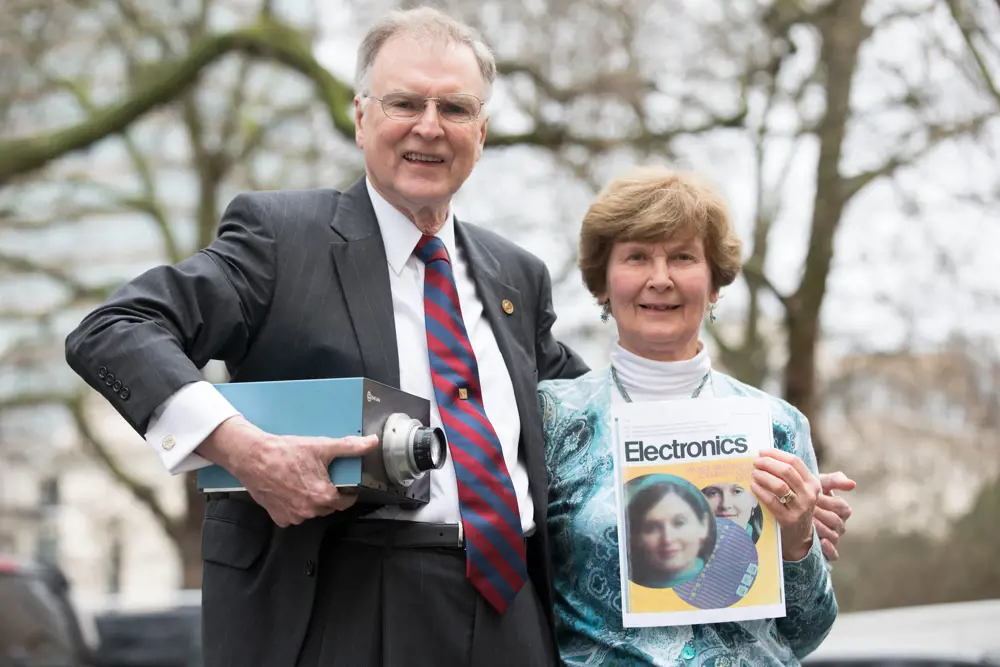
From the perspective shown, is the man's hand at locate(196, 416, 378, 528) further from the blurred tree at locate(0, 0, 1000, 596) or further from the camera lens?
the blurred tree at locate(0, 0, 1000, 596)

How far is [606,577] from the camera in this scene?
3.21 m

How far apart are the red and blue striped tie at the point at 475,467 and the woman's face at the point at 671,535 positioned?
12.3 inches

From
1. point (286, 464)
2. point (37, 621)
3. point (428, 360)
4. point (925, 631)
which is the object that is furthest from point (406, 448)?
Result: point (37, 621)

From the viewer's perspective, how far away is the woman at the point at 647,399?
315 cm

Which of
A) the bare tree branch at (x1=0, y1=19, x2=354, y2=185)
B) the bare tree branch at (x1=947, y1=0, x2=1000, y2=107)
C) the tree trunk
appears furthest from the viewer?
the bare tree branch at (x1=0, y1=19, x2=354, y2=185)

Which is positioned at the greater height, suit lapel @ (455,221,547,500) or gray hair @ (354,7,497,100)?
gray hair @ (354,7,497,100)

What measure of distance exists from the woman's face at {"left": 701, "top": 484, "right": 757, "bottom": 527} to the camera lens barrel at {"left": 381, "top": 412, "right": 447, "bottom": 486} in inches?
30.3

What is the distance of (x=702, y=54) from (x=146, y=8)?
699 cm

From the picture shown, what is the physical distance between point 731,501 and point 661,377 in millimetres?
442

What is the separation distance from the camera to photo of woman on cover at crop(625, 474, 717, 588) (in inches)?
120

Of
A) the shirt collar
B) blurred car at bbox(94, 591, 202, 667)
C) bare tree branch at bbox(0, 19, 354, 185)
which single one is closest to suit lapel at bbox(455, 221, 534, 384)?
the shirt collar

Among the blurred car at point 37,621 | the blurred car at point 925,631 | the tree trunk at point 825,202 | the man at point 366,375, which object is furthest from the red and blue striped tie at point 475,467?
the tree trunk at point 825,202

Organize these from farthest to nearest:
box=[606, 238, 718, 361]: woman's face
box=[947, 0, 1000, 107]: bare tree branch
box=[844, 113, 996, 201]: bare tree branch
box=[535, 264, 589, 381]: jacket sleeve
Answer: box=[844, 113, 996, 201]: bare tree branch < box=[947, 0, 1000, 107]: bare tree branch < box=[535, 264, 589, 381]: jacket sleeve < box=[606, 238, 718, 361]: woman's face

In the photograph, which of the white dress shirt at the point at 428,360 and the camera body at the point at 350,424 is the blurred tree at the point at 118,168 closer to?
the white dress shirt at the point at 428,360
